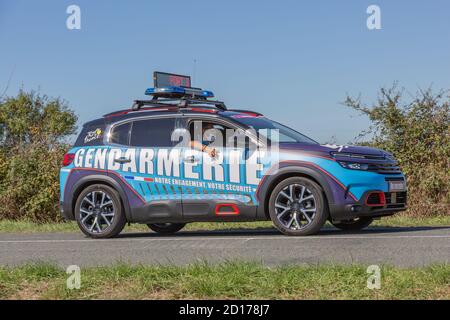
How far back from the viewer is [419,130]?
1519 centimetres

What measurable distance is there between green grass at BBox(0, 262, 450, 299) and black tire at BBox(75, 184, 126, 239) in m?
4.29

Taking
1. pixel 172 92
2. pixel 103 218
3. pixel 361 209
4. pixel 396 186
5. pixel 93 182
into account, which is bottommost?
pixel 103 218

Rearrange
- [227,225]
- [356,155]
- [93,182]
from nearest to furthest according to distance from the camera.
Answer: [356,155] < [93,182] < [227,225]

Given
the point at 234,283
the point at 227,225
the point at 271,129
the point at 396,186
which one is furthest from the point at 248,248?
the point at 227,225

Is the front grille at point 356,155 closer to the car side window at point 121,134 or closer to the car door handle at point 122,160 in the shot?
the car door handle at point 122,160

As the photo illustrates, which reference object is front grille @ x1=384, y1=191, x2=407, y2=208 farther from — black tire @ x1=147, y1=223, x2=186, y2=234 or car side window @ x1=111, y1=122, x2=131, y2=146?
car side window @ x1=111, y1=122, x2=131, y2=146

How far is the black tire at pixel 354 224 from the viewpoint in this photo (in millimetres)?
11141

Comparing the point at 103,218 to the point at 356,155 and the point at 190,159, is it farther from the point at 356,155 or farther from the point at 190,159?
the point at 356,155

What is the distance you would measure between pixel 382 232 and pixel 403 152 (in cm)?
502

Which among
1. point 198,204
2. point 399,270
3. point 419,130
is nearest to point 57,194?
point 198,204

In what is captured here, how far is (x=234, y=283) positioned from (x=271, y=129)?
16.5 ft

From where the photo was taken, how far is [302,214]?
1001cm

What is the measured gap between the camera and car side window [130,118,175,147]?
35.7ft

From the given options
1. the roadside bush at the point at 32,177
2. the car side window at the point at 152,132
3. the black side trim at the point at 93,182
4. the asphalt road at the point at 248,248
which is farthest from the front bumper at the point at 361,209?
the roadside bush at the point at 32,177
